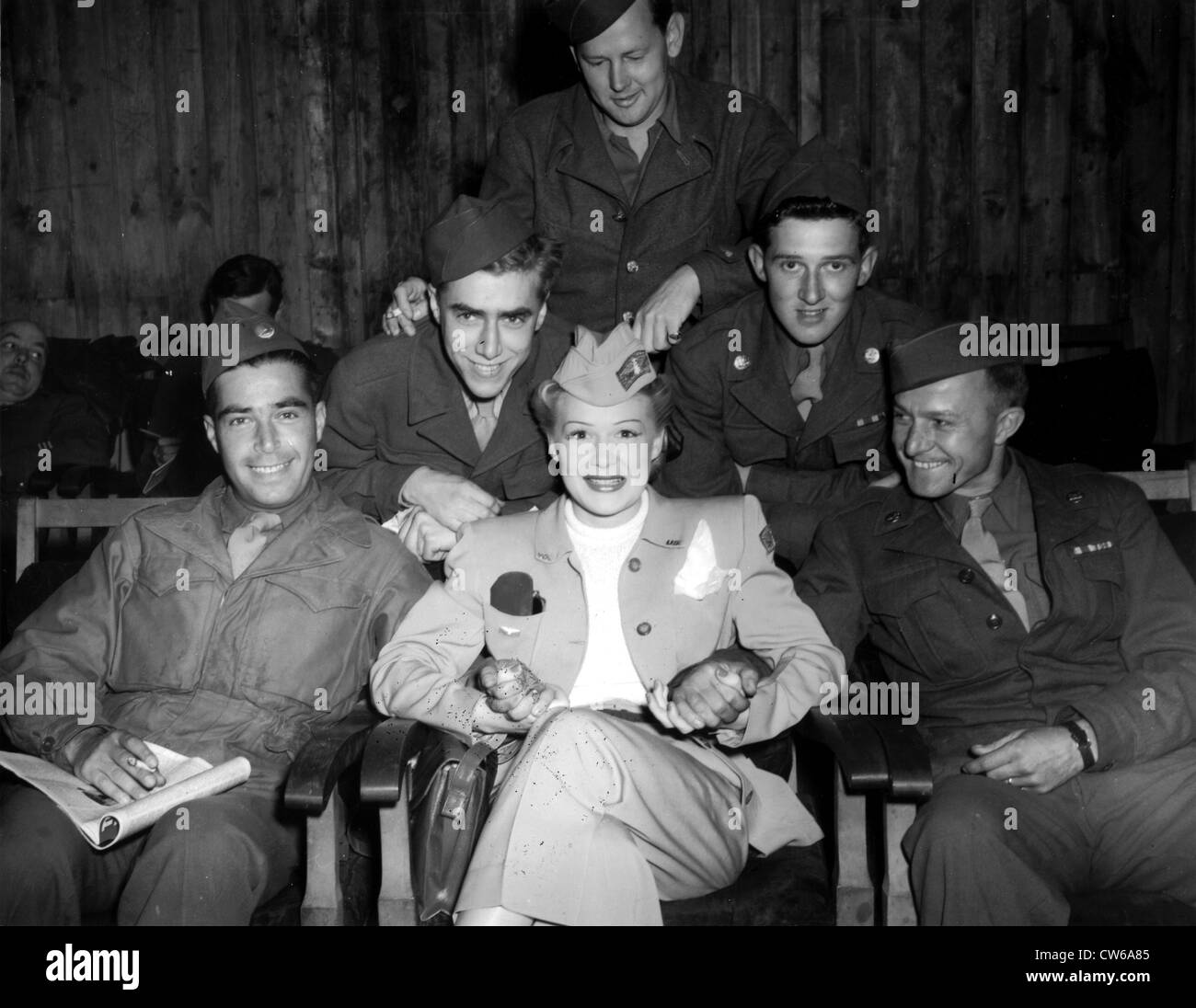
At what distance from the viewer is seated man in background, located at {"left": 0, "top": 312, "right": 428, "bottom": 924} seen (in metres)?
2.95

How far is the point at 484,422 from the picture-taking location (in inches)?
152

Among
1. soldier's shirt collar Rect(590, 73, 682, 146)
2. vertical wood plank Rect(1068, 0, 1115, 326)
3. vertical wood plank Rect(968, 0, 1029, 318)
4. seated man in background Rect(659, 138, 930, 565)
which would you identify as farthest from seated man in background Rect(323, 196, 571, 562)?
vertical wood plank Rect(1068, 0, 1115, 326)

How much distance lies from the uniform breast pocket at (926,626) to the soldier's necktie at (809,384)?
776 mm

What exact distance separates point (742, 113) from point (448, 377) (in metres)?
1.48

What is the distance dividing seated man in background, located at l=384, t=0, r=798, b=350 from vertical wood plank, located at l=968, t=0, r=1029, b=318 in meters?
2.32

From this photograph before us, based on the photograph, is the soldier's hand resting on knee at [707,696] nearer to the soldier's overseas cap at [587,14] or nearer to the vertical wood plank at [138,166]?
the soldier's overseas cap at [587,14]

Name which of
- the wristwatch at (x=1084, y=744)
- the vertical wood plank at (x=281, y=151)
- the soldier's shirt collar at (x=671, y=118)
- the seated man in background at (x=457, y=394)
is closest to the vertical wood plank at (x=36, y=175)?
the vertical wood plank at (x=281, y=151)

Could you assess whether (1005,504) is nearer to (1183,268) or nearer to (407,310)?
(407,310)

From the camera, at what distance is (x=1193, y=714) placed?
3.04 m

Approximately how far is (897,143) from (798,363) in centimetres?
296

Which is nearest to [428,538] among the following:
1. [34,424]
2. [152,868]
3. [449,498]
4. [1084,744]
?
[449,498]
